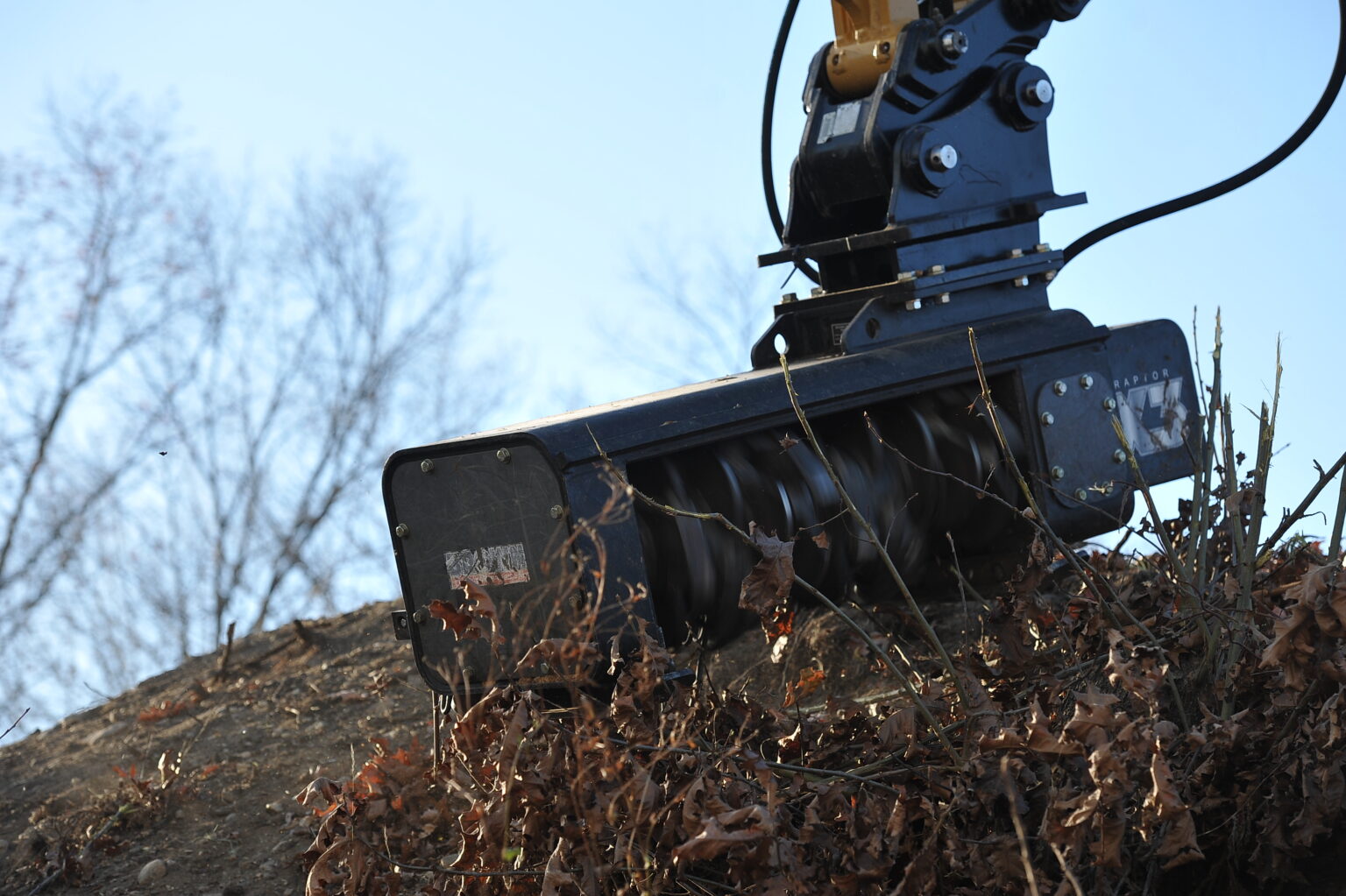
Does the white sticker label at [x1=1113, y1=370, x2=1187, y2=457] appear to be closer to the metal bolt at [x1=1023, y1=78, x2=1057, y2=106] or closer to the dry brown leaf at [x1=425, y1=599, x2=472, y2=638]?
the metal bolt at [x1=1023, y1=78, x2=1057, y2=106]

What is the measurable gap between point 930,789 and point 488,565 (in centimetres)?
95

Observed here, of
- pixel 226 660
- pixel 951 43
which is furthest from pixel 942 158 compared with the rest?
pixel 226 660

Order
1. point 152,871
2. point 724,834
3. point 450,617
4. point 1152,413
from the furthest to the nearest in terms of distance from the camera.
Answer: point 1152,413
point 152,871
point 450,617
point 724,834

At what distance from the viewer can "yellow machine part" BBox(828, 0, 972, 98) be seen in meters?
3.95

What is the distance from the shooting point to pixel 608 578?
9.11 ft

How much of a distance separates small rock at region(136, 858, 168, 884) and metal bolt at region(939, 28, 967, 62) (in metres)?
2.80

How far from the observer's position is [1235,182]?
4027mm

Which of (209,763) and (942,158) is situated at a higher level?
(942,158)

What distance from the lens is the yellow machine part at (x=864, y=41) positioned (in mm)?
3953

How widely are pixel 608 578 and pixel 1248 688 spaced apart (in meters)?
1.19

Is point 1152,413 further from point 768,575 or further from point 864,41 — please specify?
point 768,575

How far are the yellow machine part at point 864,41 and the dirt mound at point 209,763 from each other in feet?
6.89

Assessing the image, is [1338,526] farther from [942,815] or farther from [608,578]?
[608,578]

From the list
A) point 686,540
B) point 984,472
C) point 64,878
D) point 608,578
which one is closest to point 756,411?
point 686,540
